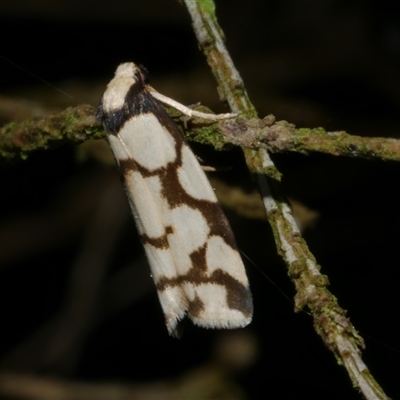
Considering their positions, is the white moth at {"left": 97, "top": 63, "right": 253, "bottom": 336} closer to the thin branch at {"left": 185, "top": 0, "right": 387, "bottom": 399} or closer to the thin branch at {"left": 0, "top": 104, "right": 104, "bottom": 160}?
the thin branch at {"left": 0, "top": 104, "right": 104, "bottom": 160}

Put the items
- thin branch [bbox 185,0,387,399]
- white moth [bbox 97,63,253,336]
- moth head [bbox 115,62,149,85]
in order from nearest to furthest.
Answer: thin branch [bbox 185,0,387,399] < white moth [bbox 97,63,253,336] < moth head [bbox 115,62,149,85]

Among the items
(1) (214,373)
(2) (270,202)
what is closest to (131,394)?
(1) (214,373)

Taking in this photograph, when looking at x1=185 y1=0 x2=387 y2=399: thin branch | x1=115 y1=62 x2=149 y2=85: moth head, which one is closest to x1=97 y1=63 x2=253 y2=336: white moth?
x1=115 y1=62 x2=149 y2=85: moth head

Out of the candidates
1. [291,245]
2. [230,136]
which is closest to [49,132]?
[230,136]

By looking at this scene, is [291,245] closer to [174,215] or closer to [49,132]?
[174,215]

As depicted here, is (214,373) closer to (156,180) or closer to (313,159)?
(313,159)

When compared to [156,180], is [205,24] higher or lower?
higher
